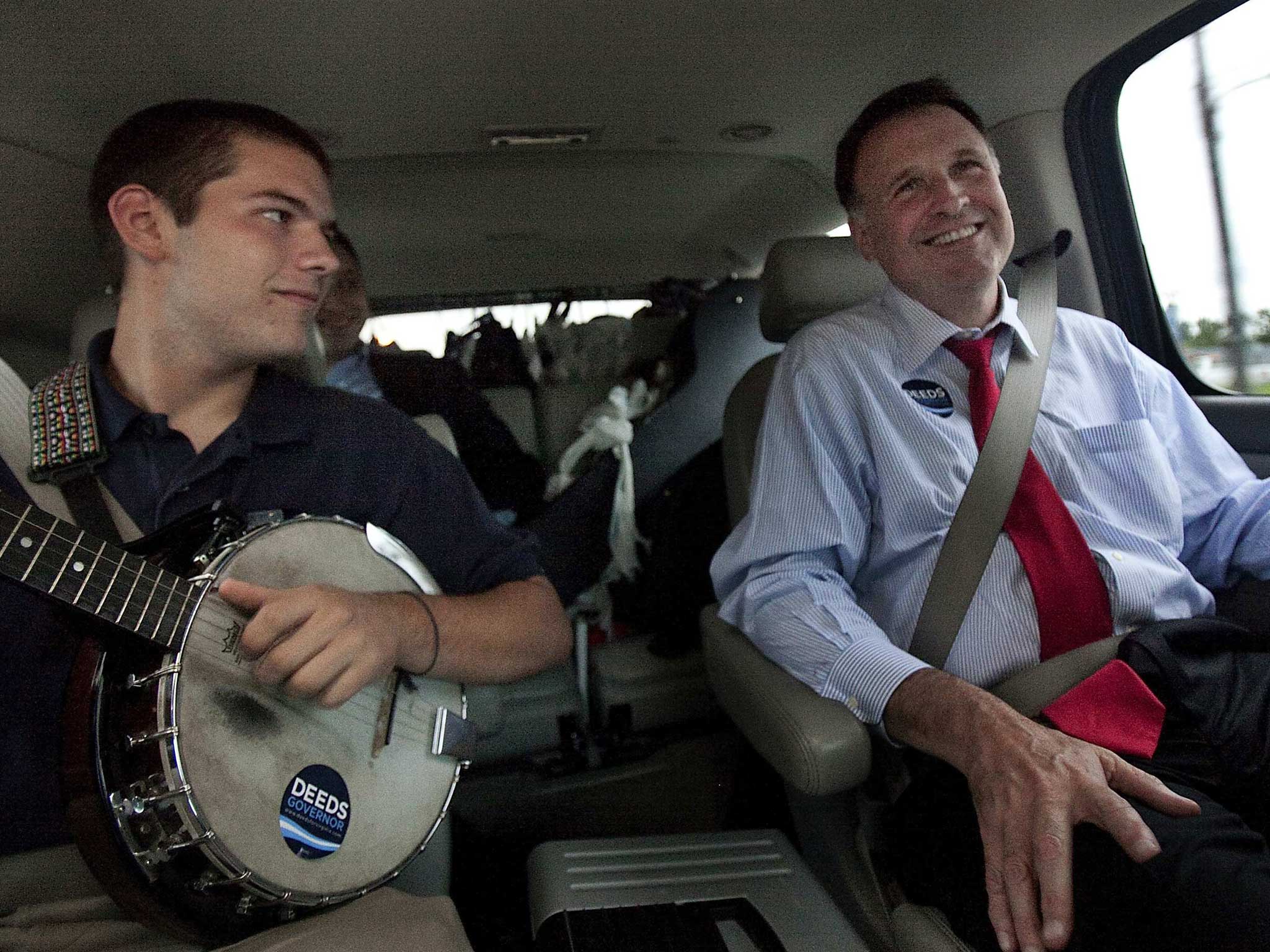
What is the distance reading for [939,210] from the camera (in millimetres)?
1374

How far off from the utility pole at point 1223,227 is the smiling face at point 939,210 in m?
0.26

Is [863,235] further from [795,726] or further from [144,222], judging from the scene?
[144,222]

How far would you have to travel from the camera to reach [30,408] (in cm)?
120

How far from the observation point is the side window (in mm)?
1128

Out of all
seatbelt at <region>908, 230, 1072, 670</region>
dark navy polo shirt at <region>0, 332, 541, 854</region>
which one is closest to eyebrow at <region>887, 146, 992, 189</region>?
seatbelt at <region>908, 230, 1072, 670</region>

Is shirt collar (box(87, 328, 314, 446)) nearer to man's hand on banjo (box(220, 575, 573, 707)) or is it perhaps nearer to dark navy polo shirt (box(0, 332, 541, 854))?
dark navy polo shirt (box(0, 332, 541, 854))

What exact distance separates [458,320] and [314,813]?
153 centimetres

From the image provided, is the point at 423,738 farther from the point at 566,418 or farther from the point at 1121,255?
the point at 566,418

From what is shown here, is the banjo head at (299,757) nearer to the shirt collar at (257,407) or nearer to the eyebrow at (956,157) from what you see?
the shirt collar at (257,407)

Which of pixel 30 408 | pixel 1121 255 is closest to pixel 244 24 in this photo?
pixel 30 408

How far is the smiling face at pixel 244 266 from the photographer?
1258 millimetres

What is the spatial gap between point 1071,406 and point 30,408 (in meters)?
1.56

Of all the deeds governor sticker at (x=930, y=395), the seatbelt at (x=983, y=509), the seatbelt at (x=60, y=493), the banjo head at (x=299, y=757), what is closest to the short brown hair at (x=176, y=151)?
the seatbelt at (x=60, y=493)

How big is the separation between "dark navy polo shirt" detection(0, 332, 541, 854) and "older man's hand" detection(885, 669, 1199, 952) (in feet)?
2.52
